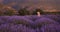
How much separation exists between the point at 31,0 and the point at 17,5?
0.54 meters

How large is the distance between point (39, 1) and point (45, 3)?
0.22 meters

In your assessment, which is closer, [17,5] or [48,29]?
[48,29]

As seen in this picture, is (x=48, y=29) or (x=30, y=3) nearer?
(x=48, y=29)

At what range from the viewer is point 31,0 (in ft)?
20.6

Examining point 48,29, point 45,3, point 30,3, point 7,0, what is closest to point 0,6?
point 7,0

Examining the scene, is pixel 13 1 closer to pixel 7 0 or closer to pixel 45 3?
pixel 7 0

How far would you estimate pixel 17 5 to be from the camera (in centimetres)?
607

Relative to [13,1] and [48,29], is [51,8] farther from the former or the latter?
[48,29]

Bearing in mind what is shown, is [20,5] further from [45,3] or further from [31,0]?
[45,3]

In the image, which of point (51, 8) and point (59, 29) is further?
point (51, 8)

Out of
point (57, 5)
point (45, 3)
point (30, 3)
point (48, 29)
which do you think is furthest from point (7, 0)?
point (48, 29)

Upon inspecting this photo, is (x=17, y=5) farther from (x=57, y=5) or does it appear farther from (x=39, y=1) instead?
(x=57, y=5)

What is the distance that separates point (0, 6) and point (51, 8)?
1.73 meters

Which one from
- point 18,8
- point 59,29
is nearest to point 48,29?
point 59,29
